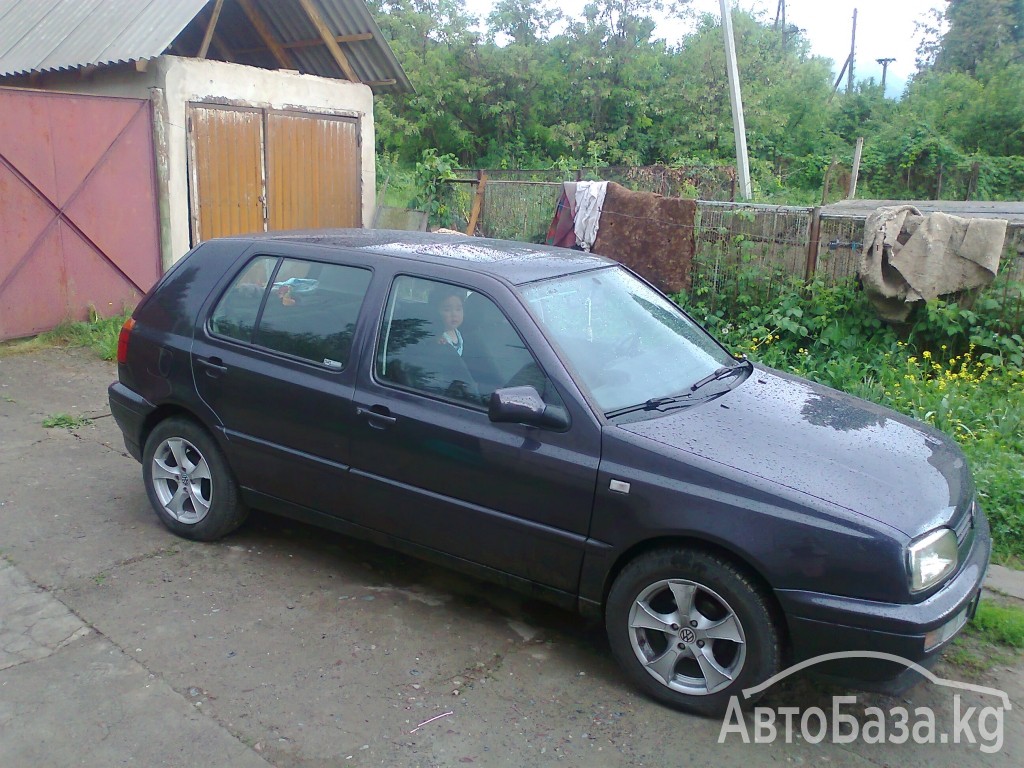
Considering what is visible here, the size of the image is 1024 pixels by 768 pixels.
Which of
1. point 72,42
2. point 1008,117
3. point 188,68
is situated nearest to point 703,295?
point 188,68

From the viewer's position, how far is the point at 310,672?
3607mm

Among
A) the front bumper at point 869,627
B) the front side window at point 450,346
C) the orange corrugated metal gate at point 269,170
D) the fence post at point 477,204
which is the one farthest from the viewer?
the fence post at point 477,204

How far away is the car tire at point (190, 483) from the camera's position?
465 cm

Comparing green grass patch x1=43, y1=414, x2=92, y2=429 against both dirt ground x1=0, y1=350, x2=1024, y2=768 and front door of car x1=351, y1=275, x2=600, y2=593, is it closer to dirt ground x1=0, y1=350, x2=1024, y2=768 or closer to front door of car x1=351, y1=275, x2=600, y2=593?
dirt ground x1=0, y1=350, x2=1024, y2=768

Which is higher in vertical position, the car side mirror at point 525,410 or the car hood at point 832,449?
the car side mirror at point 525,410

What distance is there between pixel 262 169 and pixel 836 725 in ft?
31.2

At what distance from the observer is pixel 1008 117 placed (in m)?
23.6

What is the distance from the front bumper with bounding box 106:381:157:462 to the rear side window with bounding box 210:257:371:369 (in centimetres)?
66

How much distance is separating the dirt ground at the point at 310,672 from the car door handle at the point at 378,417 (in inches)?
35.4

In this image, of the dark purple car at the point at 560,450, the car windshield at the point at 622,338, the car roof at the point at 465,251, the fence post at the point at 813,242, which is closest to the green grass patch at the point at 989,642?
the dark purple car at the point at 560,450

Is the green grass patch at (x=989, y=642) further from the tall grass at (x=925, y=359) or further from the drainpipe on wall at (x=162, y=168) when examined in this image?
the drainpipe on wall at (x=162, y=168)

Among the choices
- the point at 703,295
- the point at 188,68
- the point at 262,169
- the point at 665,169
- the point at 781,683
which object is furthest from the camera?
the point at 665,169

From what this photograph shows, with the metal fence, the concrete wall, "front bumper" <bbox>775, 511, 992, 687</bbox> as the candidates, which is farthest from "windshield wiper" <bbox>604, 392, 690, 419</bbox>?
the concrete wall

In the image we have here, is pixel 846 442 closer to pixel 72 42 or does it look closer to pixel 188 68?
pixel 188 68
